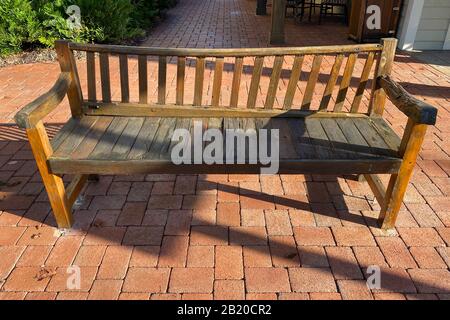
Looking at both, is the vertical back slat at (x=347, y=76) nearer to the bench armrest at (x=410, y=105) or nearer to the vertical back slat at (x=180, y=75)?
the bench armrest at (x=410, y=105)

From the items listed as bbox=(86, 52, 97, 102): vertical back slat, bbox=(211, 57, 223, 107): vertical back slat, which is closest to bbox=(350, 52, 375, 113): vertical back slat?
bbox=(211, 57, 223, 107): vertical back slat

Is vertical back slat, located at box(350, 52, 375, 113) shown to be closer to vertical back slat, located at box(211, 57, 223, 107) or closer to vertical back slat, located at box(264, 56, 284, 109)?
vertical back slat, located at box(264, 56, 284, 109)

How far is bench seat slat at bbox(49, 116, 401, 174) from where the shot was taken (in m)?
2.23

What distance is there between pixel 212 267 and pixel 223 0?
47.4 ft

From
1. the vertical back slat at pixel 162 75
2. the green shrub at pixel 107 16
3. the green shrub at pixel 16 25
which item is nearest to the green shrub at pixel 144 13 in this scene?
the green shrub at pixel 107 16

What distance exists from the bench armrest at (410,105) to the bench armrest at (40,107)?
2.22 meters

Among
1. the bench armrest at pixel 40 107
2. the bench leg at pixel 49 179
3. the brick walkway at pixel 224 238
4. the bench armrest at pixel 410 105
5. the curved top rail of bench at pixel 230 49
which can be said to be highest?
the curved top rail of bench at pixel 230 49

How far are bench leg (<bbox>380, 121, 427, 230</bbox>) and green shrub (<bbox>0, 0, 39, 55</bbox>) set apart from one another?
644cm

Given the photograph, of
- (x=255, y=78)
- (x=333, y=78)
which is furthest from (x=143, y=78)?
(x=333, y=78)

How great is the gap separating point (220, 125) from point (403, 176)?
4.25 ft

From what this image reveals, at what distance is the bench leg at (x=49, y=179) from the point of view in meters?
2.13

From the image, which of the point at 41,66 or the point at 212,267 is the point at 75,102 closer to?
the point at 212,267

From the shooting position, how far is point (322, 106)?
2.79m
